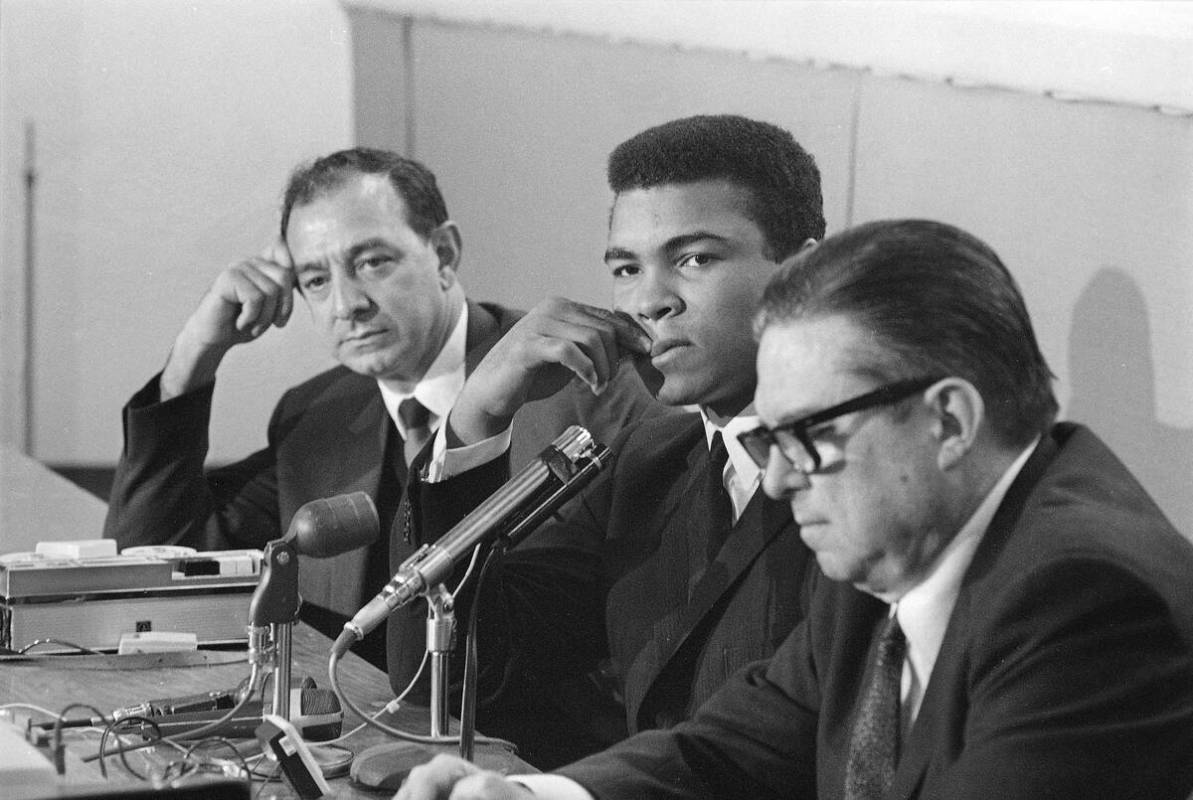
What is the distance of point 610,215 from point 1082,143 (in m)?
0.76

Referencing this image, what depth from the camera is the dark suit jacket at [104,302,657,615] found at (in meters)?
3.15

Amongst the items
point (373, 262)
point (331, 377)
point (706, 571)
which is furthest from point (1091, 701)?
point (331, 377)

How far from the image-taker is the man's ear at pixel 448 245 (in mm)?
3002

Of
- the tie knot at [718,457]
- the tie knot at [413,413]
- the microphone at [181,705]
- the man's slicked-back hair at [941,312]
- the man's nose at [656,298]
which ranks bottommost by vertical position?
the microphone at [181,705]

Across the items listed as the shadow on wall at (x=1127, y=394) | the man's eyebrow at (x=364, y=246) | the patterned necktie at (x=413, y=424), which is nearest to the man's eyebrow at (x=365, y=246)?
the man's eyebrow at (x=364, y=246)

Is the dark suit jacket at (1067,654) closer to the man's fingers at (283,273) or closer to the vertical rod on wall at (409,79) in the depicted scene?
the vertical rod on wall at (409,79)

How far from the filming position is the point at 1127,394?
2311 millimetres

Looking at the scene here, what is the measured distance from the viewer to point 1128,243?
229 centimetres

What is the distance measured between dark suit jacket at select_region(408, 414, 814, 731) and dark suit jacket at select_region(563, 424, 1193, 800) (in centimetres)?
63

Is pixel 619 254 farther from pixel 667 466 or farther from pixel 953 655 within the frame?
pixel 953 655

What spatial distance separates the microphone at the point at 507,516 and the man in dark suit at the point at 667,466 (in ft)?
1.46

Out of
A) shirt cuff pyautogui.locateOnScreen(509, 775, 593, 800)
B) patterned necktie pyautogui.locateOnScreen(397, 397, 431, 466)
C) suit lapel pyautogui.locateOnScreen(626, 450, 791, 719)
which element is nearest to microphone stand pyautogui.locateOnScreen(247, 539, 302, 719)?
shirt cuff pyautogui.locateOnScreen(509, 775, 593, 800)

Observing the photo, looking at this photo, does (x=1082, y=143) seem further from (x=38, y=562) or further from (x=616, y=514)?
(x=38, y=562)

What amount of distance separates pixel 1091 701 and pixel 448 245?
73.2 inches
